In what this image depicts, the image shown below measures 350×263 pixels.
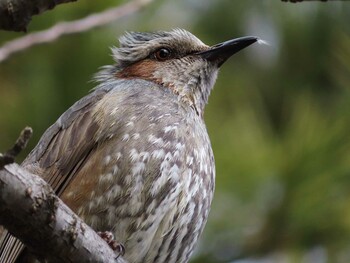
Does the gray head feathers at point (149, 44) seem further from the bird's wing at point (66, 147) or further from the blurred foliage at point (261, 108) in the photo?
the bird's wing at point (66, 147)

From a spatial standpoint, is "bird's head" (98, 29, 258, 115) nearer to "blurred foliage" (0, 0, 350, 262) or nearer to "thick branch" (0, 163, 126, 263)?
"blurred foliage" (0, 0, 350, 262)

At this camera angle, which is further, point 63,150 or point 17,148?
point 63,150

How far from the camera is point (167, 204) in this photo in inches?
143

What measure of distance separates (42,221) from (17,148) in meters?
0.44

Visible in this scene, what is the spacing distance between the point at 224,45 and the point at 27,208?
2.02 meters

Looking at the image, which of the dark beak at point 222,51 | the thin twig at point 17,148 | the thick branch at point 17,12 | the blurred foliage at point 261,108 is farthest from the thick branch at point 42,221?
→ the dark beak at point 222,51

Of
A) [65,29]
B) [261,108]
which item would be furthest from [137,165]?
[261,108]

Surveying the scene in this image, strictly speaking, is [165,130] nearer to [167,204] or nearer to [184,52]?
[167,204]

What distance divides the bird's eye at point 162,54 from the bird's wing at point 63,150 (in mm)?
604

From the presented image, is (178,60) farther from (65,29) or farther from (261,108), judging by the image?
(65,29)

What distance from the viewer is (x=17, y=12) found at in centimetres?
263

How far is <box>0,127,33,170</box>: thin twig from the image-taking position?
2365mm

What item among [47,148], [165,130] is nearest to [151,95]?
[165,130]

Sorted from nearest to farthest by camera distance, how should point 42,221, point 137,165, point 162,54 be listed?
point 42,221
point 137,165
point 162,54
